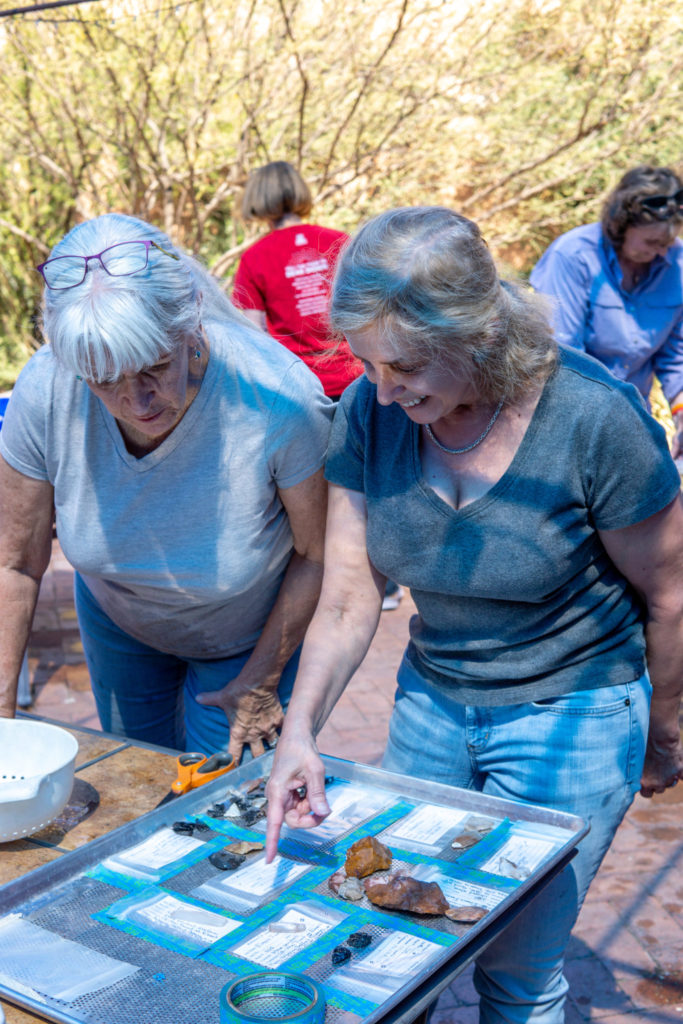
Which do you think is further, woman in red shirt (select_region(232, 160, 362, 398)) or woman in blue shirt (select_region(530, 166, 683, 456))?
woman in red shirt (select_region(232, 160, 362, 398))

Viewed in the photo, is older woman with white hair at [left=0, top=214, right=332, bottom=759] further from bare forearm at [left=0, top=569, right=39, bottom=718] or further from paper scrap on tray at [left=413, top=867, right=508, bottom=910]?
paper scrap on tray at [left=413, top=867, right=508, bottom=910]

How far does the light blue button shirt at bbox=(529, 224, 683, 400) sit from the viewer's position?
3582 millimetres

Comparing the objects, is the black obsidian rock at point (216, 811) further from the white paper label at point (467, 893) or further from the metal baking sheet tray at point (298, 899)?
the white paper label at point (467, 893)

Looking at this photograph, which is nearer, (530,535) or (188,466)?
(530,535)

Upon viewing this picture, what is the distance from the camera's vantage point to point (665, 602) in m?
1.60

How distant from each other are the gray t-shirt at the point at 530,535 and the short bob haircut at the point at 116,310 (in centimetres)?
34

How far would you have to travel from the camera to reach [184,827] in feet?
4.93

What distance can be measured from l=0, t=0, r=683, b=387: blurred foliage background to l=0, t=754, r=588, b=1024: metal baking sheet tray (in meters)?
5.16

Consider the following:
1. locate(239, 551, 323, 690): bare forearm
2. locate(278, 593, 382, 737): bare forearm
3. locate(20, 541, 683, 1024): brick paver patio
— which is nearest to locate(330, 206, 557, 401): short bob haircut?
locate(278, 593, 382, 737): bare forearm

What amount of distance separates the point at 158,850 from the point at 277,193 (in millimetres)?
3442

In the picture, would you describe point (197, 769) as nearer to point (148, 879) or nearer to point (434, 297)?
point (148, 879)

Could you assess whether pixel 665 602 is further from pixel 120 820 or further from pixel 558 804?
pixel 120 820

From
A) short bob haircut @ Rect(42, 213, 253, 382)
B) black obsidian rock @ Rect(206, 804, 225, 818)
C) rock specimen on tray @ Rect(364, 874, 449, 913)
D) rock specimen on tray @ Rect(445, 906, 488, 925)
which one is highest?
short bob haircut @ Rect(42, 213, 253, 382)

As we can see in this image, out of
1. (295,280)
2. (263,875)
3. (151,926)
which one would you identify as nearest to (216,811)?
(263,875)
